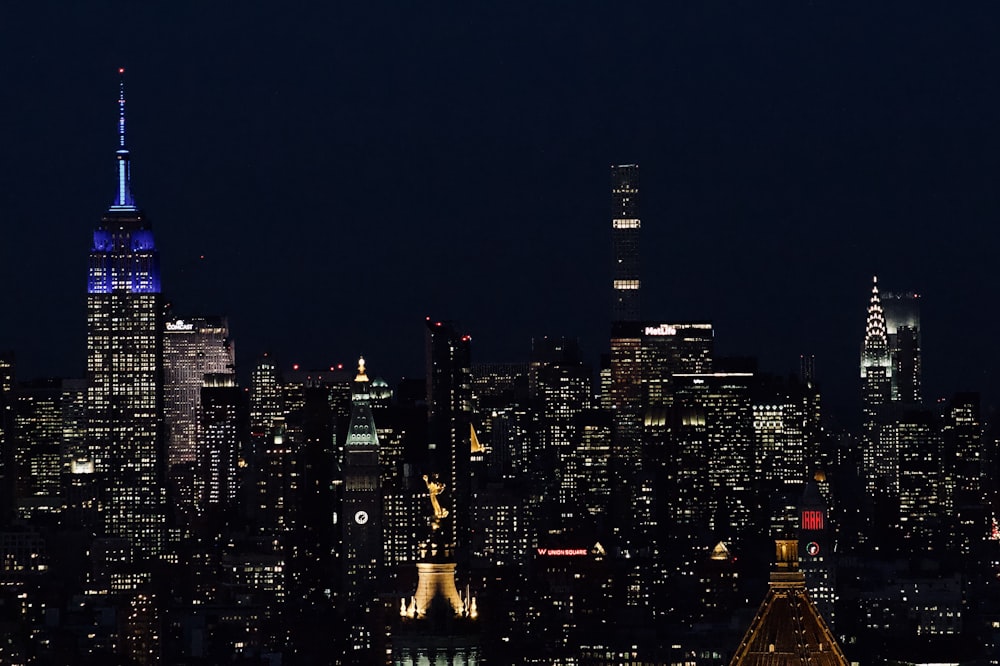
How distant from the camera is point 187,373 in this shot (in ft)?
527

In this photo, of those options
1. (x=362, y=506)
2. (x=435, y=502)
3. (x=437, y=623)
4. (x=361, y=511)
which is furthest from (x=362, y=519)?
(x=437, y=623)

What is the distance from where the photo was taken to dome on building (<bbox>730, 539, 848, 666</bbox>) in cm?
3819

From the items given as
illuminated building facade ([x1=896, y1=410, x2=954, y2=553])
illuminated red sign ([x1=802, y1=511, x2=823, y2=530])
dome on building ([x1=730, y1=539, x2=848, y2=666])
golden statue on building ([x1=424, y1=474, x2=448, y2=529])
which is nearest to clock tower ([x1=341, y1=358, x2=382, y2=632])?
illuminated red sign ([x1=802, y1=511, x2=823, y2=530])

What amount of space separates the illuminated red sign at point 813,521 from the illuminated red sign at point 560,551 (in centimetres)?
1034

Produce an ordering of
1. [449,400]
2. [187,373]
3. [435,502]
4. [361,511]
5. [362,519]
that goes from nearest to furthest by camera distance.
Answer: [435,502], [362,519], [361,511], [449,400], [187,373]

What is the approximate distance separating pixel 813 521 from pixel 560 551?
1225 cm

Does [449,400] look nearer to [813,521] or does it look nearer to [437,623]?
[813,521]

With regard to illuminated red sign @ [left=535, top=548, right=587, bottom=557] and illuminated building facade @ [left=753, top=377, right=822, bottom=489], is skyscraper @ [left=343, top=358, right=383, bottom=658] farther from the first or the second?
illuminated building facade @ [left=753, top=377, right=822, bottom=489]

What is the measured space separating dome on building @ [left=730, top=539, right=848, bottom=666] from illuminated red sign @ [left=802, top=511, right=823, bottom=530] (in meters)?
80.4

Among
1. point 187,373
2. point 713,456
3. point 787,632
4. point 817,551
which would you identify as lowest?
point 817,551

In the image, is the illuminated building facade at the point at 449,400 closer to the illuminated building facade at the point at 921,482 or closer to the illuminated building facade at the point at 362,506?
the illuminated building facade at the point at 362,506

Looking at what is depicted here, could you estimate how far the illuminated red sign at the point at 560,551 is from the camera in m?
127

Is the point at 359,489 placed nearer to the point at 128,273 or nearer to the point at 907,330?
the point at 128,273

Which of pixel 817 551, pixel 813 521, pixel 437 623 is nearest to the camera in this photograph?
pixel 437 623
